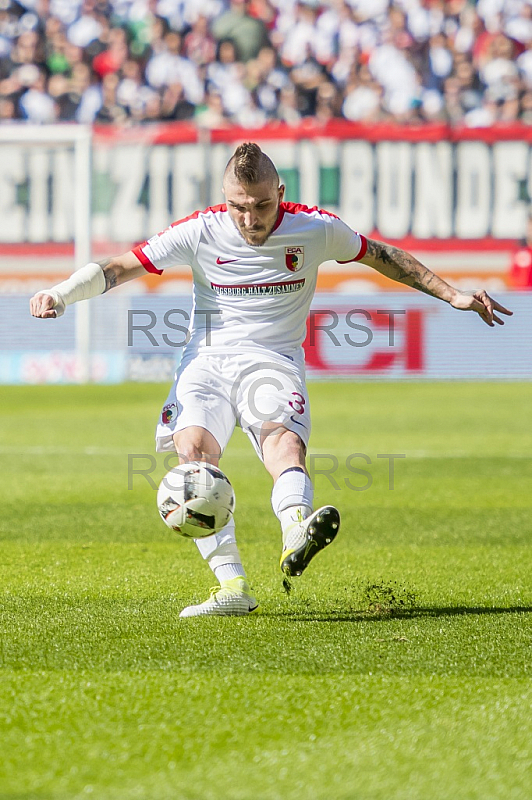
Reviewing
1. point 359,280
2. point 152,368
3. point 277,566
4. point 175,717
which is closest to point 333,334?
point 359,280

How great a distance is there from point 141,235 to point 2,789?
1686 centimetres

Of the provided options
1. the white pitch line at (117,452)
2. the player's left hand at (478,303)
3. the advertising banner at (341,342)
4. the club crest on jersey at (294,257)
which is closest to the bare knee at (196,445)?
the club crest on jersey at (294,257)

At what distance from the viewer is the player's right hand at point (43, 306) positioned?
4488mm

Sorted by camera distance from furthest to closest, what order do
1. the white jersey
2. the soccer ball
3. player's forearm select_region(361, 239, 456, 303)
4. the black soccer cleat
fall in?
player's forearm select_region(361, 239, 456, 303) → the white jersey → the soccer ball → the black soccer cleat

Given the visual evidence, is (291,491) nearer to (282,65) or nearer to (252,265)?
(252,265)

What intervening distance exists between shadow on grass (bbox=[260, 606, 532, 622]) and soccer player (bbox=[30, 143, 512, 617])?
0.72 ft

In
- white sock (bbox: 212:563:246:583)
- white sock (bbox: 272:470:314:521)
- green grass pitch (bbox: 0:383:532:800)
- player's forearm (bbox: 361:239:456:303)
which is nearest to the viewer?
green grass pitch (bbox: 0:383:532:800)

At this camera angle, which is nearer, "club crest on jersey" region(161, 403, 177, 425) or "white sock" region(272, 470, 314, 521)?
"white sock" region(272, 470, 314, 521)

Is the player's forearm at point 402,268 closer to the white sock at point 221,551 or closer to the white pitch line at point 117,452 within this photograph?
the white sock at point 221,551

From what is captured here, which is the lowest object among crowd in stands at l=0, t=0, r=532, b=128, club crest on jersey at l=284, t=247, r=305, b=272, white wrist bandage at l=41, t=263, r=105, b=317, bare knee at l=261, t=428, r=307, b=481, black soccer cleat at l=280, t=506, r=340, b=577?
black soccer cleat at l=280, t=506, r=340, b=577

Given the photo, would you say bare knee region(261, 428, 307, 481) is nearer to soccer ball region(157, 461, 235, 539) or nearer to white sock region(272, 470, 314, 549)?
white sock region(272, 470, 314, 549)

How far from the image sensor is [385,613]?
15.4ft

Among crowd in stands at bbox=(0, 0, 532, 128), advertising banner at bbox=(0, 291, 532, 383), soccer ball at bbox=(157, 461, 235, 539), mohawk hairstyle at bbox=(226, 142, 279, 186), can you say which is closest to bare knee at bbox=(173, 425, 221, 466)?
soccer ball at bbox=(157, 461, 235, 539)

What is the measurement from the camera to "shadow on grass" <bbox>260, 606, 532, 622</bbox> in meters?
4.59
